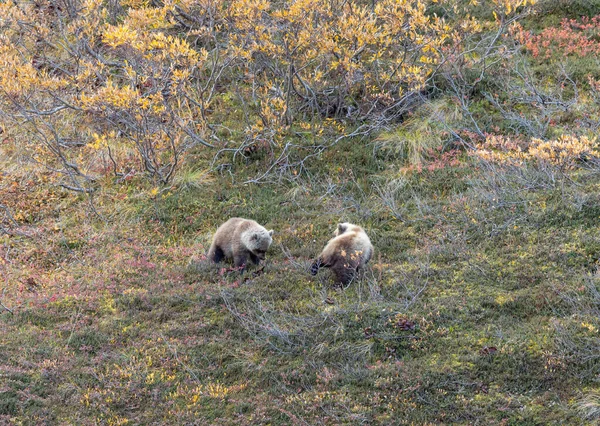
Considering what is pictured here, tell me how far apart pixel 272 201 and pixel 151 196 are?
8.29 feet

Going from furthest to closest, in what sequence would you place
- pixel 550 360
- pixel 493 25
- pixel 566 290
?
pixel 493 25
pixel 566 290
pixel 550 360

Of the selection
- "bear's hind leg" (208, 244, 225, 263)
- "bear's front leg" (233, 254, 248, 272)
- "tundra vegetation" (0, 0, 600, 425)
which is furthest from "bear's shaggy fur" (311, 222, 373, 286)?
"bear's hind leg" (208, 244, 225, 263)

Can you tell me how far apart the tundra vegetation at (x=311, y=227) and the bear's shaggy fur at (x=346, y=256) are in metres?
0.22

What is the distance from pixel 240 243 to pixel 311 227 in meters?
1.53

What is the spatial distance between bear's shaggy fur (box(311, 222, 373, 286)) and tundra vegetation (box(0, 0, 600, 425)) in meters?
0.22

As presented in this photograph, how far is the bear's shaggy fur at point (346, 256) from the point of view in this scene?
30.5ft

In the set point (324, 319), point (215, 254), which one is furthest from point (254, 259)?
point (324, 319)

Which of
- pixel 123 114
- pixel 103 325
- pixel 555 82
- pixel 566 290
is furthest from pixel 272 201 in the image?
pixel 555 82

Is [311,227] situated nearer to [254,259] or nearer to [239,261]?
[254,259]

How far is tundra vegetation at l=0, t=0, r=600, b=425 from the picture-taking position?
7297 mm

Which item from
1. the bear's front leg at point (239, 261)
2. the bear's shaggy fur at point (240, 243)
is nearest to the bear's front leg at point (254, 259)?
the bear's shaggy fur at point (240, 243)

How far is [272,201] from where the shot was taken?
1234 centimetres

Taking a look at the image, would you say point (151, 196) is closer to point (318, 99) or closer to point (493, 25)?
point (318, 99)

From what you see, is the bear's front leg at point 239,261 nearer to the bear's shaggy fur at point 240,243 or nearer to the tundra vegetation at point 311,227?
the bear's shaggy fur at point 240,243
